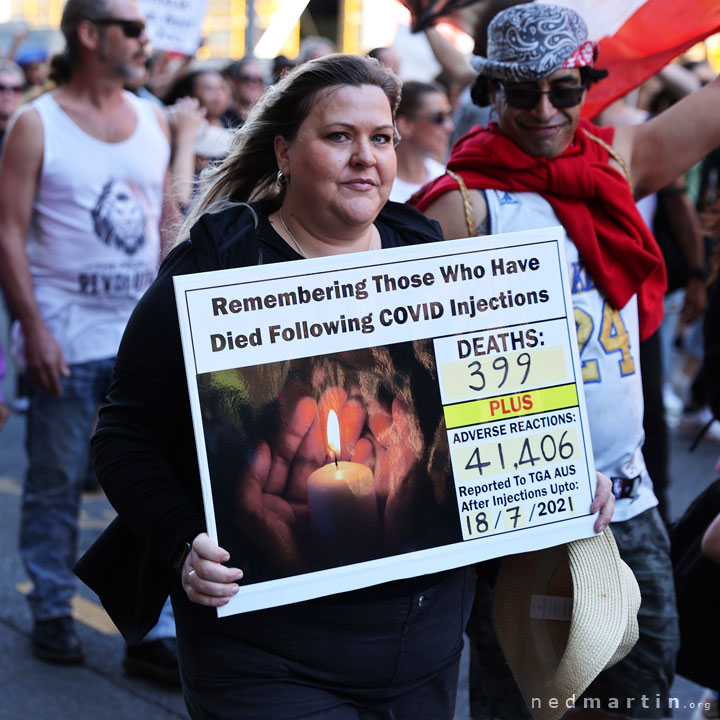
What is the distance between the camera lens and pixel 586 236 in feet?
8.94

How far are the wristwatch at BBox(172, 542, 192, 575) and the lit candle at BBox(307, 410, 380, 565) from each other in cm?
23

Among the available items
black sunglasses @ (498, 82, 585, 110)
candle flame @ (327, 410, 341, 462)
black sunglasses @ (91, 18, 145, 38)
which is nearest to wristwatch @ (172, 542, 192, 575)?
candle flame @ (327, 410, 341, 462)

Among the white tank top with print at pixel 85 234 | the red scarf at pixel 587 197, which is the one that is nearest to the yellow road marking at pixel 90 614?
the white tank top with print at pixel 85 234

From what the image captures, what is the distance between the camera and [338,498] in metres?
2.00

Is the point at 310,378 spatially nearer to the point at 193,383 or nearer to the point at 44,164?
the point at 193,383

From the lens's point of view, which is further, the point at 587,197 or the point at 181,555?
the point at 587,197

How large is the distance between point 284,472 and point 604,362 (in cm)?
108

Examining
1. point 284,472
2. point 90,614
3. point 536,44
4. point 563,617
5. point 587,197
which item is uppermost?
point 536,44

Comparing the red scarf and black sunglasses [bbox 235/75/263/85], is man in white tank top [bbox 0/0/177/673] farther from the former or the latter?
black sunglasses [bbox 235/75/263/85]

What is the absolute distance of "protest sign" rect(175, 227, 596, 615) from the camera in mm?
1941

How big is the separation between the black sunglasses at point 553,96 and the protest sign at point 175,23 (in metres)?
4.64

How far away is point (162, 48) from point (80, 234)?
10.9ft

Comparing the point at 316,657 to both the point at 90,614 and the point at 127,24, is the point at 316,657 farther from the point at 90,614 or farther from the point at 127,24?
the point at 127,24

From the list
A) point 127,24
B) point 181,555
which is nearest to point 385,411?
point 181,555
